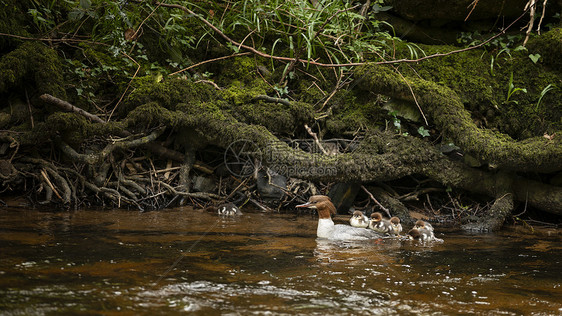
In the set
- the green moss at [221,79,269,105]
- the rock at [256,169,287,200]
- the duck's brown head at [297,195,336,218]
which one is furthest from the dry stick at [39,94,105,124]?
the duck's brown head at [297,195,336,218]

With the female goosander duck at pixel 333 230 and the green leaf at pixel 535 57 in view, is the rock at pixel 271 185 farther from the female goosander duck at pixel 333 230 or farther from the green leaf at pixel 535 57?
the green leaf at pixel 535 57

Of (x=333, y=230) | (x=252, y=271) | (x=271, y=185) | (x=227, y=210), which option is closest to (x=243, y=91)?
(x=271, y=185)

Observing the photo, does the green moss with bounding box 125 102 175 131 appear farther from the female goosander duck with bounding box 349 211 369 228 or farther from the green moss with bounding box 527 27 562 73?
the green moss with bounding box 527 27 562 73

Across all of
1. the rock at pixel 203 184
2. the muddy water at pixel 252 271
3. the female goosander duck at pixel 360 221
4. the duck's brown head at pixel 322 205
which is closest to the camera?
the muddy water at pixel 252 271

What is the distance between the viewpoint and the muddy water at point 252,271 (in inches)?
110

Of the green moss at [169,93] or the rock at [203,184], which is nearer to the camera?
the green moss at [169,93]

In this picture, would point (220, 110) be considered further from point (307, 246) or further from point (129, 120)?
point (307, 246)

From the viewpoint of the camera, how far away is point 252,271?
3.60m

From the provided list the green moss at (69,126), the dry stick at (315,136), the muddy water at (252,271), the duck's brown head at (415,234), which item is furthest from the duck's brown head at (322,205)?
the green moss at (69,126)

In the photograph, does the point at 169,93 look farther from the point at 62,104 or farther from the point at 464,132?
the point at 464,132

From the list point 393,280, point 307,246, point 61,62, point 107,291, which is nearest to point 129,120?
point 61,62

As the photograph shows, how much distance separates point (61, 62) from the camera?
23.8 ft

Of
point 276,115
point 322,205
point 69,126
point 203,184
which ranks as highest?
point 276,115

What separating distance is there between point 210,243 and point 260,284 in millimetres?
1578
